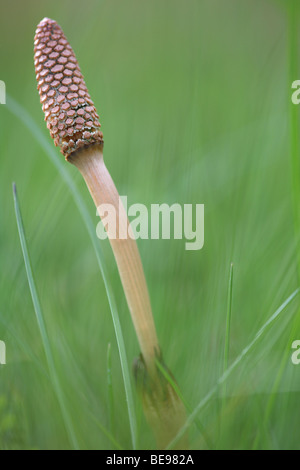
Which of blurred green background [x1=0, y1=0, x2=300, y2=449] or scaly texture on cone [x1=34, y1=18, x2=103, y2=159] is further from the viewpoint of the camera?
blurred green background [x1=0, y1=0, x2=300, y2=449]

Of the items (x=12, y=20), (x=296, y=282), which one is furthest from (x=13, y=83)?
(x=296, y=282)

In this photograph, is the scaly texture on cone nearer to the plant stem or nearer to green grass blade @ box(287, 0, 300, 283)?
the plant stem

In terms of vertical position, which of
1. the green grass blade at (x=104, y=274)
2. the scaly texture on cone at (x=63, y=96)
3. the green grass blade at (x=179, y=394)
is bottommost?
the green grass blade at (x=179, y=394)

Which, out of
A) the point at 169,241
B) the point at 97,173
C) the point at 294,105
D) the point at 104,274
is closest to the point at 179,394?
the point at 104,274

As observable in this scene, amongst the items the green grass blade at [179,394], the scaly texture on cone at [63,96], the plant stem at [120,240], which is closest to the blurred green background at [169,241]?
the green grass blade at [179,394]

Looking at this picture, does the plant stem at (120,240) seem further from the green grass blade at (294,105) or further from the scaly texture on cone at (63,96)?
the green grass blade at (294,105)

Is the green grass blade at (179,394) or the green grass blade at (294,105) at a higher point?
the green grass blade at (294,105)

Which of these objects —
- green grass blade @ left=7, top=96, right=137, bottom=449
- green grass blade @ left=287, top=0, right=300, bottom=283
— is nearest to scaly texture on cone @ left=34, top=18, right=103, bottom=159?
green grass blade @ left=7, top=96, right=137, bottom=449
